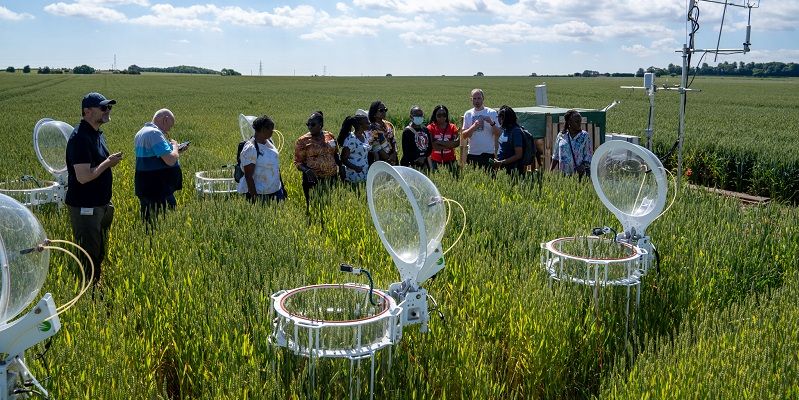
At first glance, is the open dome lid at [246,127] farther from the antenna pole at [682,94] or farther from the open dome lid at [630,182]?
the antenna pole at [682,94]

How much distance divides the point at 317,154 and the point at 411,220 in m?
3.92

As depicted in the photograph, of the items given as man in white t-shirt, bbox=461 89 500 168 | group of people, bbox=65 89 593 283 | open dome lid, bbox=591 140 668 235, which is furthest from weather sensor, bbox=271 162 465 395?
man in white t-shirt, bbox=461 89 500 168

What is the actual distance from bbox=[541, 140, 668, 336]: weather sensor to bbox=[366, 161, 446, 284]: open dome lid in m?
1.16

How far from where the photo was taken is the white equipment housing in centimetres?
292

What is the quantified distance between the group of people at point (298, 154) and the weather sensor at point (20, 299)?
7.63 feet

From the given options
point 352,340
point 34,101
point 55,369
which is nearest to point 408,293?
point 352,340

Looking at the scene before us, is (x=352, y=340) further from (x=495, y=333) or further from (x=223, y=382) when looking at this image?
(x=495, y=333)

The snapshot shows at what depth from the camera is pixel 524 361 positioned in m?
3.57

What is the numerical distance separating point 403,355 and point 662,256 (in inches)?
102

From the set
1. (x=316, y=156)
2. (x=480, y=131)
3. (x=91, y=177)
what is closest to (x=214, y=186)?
(x=316, y=156)

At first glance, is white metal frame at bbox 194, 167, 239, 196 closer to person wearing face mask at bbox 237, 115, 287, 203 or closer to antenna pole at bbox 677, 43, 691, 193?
person wearing face mask at bbox 237, 115, 287, 203

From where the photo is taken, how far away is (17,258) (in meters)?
2.46

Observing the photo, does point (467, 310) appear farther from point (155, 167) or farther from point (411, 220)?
point (155, 167)

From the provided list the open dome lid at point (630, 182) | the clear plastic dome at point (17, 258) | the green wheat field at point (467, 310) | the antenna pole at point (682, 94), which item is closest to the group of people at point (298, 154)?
the green wheat field at point (467, 310)
